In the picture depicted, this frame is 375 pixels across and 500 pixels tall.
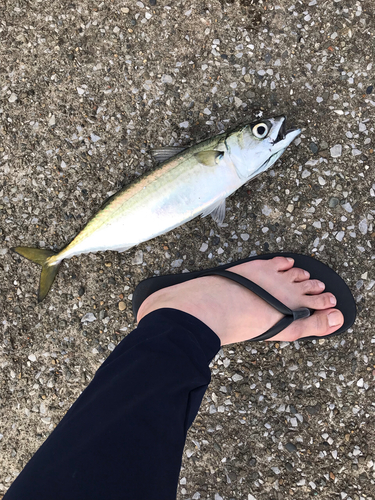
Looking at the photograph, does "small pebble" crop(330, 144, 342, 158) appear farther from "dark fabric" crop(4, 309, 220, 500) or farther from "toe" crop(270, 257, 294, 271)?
"dark fabric" crop(4, 309, 220, 500)

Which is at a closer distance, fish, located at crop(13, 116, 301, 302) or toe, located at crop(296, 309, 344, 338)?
fish, located at crop(13, 116, 301, 302)

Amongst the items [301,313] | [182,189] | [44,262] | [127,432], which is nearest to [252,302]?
[301,313]

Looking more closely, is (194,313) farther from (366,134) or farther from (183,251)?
(366,134)

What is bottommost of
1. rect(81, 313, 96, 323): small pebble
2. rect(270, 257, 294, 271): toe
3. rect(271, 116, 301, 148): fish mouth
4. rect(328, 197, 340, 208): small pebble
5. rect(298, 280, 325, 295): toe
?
rect(81, 313, 96, 323): small pebble

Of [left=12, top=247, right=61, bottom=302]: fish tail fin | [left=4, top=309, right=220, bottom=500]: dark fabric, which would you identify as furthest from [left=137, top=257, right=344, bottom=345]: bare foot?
[left=12, top=247, right=61, bottom=302]: fish tail fin

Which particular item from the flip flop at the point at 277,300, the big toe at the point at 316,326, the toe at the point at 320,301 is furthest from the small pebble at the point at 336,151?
the big toe at the point at 316,326

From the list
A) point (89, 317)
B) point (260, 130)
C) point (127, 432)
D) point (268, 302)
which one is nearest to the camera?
point (127, 432)

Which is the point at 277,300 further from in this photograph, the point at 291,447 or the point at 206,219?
the point at 291,447
